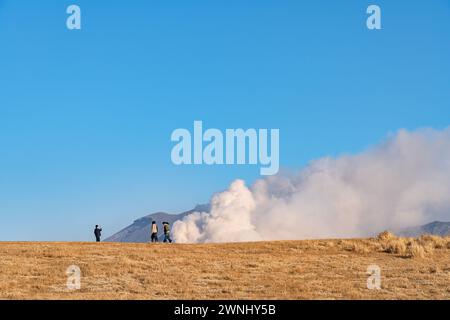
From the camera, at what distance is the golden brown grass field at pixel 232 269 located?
25.2m

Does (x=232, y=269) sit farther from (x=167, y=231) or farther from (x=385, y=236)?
(x=385, y=236)

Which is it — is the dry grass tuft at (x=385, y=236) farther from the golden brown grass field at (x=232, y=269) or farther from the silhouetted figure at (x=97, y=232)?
the silhouetted figure at (x=97, y=232)

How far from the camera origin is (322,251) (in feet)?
138

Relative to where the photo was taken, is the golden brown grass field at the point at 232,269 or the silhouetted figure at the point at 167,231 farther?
the silhouetted figure at the point at 167,231

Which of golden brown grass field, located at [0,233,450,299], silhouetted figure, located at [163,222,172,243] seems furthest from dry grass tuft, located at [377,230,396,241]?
silhouetted figure, located at [163,222,172,243]

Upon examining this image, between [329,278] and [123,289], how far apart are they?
1045 cm

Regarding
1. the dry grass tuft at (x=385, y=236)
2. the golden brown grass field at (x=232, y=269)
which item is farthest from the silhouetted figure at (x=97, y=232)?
the dry grass tuft at (x=385, y=236)

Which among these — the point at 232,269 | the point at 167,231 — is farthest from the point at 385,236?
the point at 232,269

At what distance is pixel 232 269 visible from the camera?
105 feet

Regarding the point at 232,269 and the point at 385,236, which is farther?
the point at 385,236

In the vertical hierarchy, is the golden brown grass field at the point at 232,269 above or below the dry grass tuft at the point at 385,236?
below
